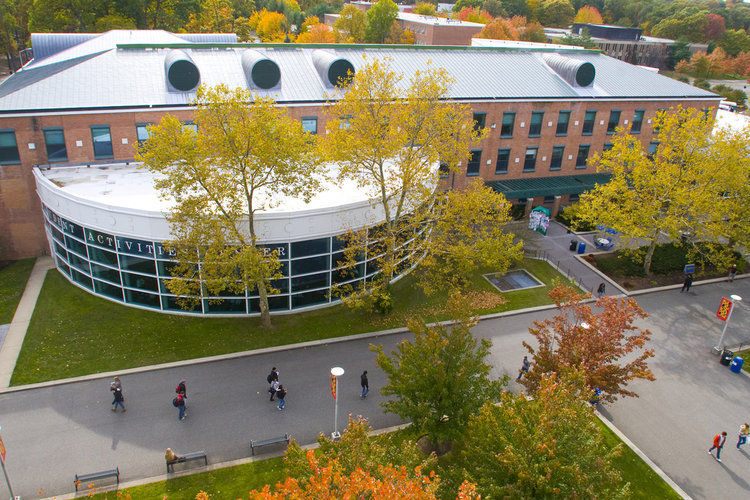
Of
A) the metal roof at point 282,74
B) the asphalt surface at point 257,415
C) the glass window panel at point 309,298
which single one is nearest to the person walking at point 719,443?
the asphalt surface at point 257,415

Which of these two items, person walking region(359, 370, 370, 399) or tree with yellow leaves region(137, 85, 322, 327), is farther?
person walking region(359, 370, 370, 399)

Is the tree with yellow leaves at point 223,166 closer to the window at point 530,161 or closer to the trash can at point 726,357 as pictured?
the trash can at point 726,357

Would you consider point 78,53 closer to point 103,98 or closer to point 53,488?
point 103,98

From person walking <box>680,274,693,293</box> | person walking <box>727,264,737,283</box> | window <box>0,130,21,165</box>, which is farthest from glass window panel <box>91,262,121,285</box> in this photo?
person walking <box>727,264,737,283</box>

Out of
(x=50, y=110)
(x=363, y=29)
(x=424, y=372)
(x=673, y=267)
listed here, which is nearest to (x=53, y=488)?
(x=424, y=372)

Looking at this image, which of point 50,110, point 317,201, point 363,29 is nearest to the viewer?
point 317,201

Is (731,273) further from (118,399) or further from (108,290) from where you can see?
(108,290)

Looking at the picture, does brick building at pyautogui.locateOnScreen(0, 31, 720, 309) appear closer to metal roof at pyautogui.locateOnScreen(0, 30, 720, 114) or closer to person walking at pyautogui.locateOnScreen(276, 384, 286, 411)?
metal roof at pyautogui.locateOnScreen(0, 30, 720, 114)
